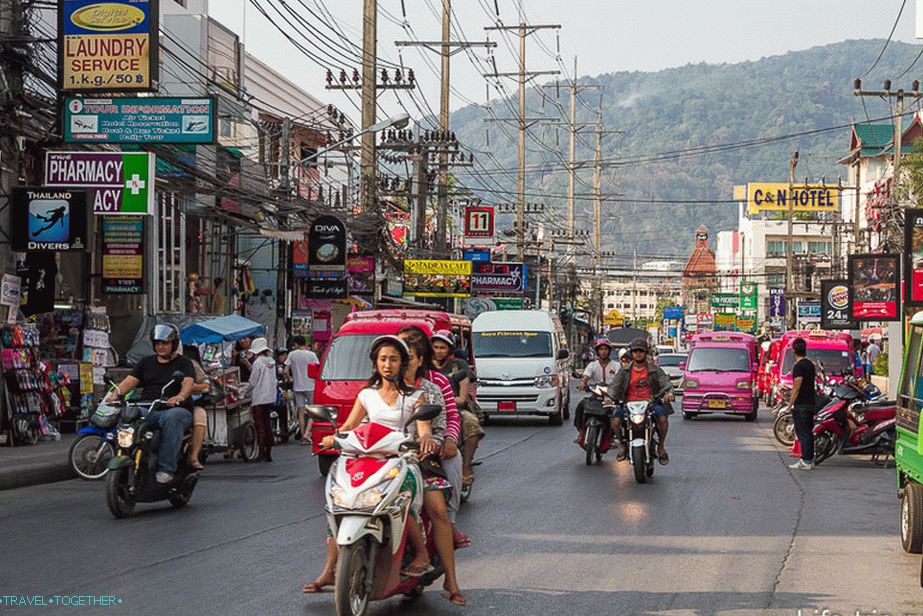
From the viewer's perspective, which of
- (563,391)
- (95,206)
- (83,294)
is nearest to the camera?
(95,206)

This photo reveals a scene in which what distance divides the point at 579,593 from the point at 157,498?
228 inches

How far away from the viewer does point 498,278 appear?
6184cm

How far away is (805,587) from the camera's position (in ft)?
31.0

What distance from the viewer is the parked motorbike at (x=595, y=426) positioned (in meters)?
19.3

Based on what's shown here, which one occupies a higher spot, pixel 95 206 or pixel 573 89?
pixel 573 89

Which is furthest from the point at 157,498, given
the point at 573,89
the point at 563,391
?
the point at 573,89

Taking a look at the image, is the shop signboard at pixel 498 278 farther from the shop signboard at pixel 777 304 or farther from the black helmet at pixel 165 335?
the black helmet at pixel 165 335

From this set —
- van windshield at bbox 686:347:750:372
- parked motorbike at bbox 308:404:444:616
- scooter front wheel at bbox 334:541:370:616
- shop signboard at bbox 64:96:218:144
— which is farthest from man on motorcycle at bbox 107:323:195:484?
van windshield at bbox 686:347:750:372

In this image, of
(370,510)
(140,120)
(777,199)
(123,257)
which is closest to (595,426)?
(140,120)

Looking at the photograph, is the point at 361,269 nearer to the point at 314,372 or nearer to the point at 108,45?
the point at 108,45

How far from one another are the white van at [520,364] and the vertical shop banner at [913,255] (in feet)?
23.6

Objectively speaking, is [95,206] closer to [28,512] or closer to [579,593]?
[28,512]

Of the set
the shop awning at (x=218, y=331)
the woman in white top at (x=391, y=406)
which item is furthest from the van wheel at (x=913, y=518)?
the shop awning at (x=218, y=331)

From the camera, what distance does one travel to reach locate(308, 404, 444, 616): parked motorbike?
7.58 m
